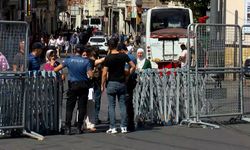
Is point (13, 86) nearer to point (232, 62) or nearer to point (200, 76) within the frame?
point (200, 76)

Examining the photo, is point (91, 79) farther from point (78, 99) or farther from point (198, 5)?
point (198, 5)

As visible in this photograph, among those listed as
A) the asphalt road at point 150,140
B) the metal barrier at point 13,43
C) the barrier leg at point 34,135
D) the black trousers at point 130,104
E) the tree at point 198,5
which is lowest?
the asphalt road at point 150,140

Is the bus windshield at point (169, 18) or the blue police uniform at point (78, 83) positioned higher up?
the bus windshield at point (169, 18)

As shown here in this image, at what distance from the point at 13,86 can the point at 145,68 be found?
3.83 m

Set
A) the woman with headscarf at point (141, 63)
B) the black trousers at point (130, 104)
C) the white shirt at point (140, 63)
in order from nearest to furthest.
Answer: the black trousers at point (130, 104), the woman with headscarf at point (141, 63), the white shirt at point (140, 63)

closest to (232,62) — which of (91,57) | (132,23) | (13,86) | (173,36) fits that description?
(91,57)

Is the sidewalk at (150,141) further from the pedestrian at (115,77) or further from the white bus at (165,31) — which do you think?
the white bus at (165,31)

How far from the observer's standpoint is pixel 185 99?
14.1 m

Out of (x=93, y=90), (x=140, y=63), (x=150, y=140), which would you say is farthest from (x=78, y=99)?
(x=140, y=63)

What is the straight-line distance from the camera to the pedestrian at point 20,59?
12.1 metres

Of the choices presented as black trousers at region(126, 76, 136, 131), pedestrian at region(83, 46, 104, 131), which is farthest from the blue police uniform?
black trousers at region(126, 76, 136, 131)

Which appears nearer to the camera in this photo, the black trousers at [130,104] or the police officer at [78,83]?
the police officer at [78,83]

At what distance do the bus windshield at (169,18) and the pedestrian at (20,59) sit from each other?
67.3 feet

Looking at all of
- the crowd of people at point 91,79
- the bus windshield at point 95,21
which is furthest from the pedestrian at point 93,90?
the bus windshield at point 95,21
